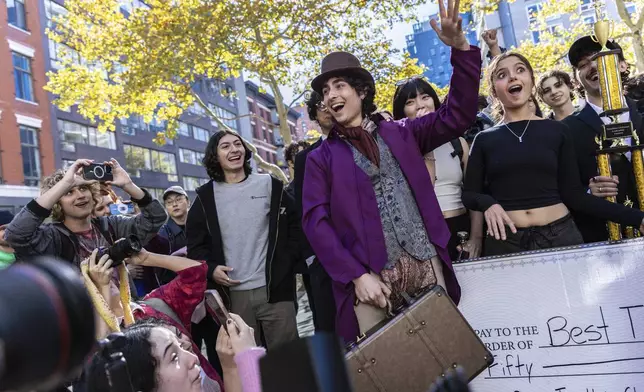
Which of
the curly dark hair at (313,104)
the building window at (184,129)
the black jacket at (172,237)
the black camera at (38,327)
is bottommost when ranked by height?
the black camera at (38,327)

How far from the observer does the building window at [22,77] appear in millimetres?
21797

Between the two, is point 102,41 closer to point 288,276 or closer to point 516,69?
point 288,276

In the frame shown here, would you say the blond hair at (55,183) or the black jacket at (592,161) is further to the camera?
the blond hair at (55,183)

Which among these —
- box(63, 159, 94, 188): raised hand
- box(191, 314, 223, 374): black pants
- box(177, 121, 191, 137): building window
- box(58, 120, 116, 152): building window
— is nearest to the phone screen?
box(63, 159, 94, 188): raised hand

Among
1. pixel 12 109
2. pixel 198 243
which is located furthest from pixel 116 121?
pixel 198 243

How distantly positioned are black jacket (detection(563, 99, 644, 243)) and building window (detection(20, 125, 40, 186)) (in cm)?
2173

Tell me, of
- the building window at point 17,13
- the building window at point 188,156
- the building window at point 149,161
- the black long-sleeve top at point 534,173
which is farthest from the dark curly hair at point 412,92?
the building window at point 188,156

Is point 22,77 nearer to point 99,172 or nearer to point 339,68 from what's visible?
point 99,172

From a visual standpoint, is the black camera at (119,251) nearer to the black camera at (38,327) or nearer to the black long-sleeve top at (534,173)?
the black long-sleeve top at (534,173)

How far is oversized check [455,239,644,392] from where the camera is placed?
8.59ft

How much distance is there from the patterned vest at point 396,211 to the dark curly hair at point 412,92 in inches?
44.5

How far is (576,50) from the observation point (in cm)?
358

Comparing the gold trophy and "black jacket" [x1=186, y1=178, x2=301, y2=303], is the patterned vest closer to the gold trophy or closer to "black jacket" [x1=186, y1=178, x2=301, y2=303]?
the gold trophy

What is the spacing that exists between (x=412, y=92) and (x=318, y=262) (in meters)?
1.25
